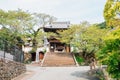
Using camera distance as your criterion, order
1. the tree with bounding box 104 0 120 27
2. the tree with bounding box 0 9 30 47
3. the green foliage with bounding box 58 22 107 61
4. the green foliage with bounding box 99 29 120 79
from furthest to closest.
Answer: the tree with bounding box 0 9 30 47 → the green foliage with bounding box 58 22 107 61 → the tree with bounding box 104 0 120 27 → the green foliage with bounding box 99 29 120 79

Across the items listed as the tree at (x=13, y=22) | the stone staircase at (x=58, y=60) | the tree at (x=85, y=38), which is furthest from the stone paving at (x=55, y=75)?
the tree at (x=13, y=22)

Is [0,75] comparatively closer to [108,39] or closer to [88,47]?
[108,39]

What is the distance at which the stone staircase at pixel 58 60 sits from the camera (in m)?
36.4

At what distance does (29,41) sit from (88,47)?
13.0 m

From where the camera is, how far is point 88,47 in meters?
35.6

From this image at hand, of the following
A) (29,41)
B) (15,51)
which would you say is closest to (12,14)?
(29,41)

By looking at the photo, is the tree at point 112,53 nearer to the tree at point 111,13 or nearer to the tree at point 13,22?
the tree at point 111,13

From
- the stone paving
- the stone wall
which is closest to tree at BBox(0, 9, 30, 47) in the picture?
the stone paving

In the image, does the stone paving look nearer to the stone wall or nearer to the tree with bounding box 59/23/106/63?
the stone wall

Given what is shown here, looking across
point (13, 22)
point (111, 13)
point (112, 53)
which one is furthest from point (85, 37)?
point (112, 53)

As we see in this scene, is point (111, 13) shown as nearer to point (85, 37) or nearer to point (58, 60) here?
point (85, 37)

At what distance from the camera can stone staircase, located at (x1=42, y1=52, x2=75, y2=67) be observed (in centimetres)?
3638

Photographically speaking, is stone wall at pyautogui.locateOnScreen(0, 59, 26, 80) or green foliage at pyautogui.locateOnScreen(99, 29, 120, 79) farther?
stone wall at pyautogui.locateOnScreen(0, 59, 26, 80)

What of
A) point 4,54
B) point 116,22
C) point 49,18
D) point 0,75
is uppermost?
point 49,18
